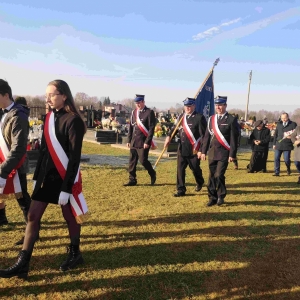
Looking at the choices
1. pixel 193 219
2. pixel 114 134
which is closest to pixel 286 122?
pixel 193 219

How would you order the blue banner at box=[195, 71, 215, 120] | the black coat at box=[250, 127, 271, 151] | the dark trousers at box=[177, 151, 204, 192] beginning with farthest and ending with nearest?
the black coat at box=[250, 127, 271, 151] → the blue banner at box=[195, 71, 215, 120] → the dark trousers at box=[177, 151, 204, 192]

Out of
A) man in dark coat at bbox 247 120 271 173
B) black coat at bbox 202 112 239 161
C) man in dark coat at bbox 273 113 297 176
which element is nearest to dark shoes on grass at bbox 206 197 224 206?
black coat at bbox 202 112 239 161

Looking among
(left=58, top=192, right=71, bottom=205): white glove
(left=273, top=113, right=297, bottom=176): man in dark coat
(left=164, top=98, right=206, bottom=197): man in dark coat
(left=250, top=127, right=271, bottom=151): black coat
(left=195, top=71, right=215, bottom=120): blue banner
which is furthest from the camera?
(left=250, top=127, right=271, bottom=151): black coat

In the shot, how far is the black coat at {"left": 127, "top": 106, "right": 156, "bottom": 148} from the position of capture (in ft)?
23.1

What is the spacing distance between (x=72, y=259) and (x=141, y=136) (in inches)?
164

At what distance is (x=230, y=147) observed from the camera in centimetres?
566

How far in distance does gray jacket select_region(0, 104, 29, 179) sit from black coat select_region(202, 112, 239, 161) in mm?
3454

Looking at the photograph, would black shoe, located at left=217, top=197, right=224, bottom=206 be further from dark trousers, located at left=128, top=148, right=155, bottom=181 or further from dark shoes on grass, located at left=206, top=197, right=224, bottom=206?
dark trousers, located at left=128, top=148, right=155, bottom=181

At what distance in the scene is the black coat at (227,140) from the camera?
5.62 meters

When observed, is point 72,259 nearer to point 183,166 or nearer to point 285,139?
point 183,166

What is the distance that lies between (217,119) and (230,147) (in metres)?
0.58

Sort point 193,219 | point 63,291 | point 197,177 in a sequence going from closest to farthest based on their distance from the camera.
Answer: point 63,291 → point 193,219 → point 197,177

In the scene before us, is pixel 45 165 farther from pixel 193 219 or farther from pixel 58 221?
pixel 193 219

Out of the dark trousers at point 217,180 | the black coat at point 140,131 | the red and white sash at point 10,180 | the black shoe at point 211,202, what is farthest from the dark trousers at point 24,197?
the black coat at point 140,131
